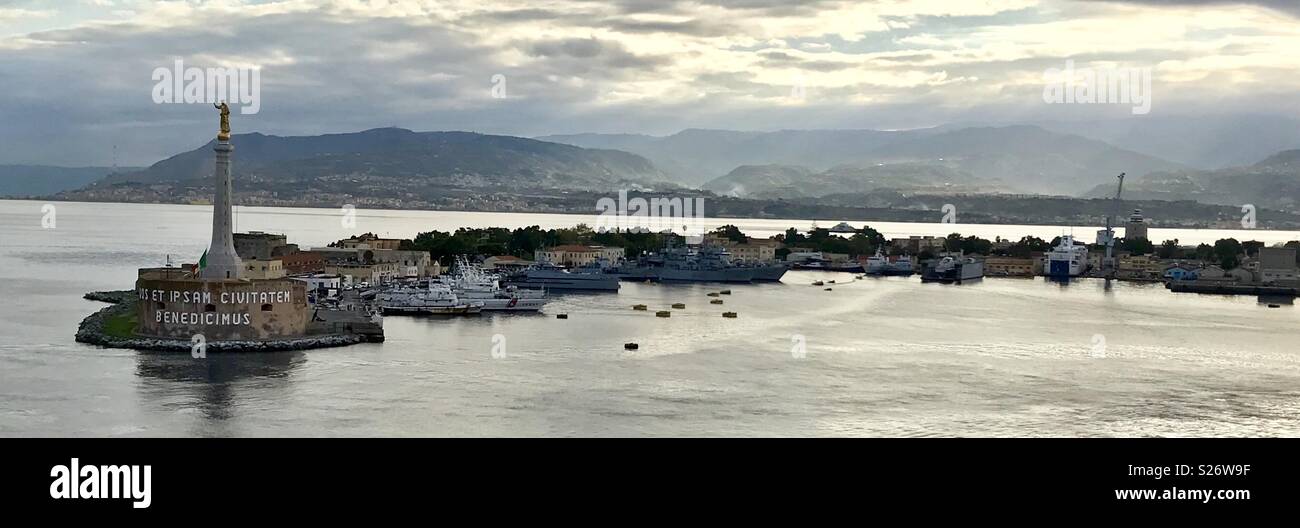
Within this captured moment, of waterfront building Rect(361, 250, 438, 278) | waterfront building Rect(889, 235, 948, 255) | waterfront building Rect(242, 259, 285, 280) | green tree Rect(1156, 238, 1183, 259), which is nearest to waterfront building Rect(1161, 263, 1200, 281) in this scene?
green tree Rect(1156, 238, 1183, 259)

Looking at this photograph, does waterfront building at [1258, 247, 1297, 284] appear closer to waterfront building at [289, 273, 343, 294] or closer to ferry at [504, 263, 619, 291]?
ferry at [504, 263, 619, 291]

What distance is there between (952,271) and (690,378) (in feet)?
99.5

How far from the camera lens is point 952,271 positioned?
44000mm

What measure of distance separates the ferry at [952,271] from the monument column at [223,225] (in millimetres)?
29135

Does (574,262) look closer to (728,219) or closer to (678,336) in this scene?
(678,336)

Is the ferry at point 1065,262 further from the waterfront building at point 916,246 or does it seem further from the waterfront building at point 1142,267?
the waterfront building at point 916,246

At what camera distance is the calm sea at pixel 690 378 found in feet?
40.0

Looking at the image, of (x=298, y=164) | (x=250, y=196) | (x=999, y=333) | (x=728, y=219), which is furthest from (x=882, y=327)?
(x=298, y=164)

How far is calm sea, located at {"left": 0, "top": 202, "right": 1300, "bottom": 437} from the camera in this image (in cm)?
1218

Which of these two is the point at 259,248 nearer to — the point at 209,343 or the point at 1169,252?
the point at 209,343

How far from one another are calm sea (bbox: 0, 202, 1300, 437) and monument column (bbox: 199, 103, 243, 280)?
2.22 m

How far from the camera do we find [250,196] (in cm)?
14700

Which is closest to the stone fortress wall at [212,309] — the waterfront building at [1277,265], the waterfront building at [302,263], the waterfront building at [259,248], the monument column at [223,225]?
the monument column at [223,225]

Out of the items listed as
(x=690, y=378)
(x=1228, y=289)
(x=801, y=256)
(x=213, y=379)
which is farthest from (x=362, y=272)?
(x=1228, y=289)
